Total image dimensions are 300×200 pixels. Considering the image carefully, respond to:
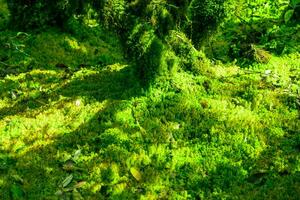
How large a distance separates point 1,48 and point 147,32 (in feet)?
18.2

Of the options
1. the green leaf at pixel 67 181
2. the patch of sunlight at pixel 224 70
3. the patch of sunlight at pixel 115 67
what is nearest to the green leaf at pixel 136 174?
the green leaf at pixel 67 181

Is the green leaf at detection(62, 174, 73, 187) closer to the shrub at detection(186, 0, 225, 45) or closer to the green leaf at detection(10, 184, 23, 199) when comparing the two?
the green leaf at detection(10, 184, 23, 199)

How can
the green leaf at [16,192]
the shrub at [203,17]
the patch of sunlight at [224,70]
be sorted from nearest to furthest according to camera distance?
the green leaf at [16,192] < the shrub at [203,17] < the patch of sunlight at [224,70]

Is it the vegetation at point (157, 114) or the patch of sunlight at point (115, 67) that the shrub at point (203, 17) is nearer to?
the vegetation at point (157, 114)

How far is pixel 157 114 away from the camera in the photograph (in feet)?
28.7

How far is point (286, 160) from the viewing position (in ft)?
24.7

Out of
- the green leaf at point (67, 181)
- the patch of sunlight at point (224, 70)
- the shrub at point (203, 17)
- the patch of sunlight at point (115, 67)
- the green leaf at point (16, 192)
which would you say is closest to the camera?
the green leaf at point (16, 192)

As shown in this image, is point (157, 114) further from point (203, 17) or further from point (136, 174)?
point (203, 17)

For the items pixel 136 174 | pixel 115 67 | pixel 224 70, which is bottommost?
pixel 136 174

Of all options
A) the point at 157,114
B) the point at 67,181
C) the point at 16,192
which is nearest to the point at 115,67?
the point at 157,114

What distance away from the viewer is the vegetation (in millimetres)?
7184

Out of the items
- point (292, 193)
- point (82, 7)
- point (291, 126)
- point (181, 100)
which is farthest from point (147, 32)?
point (82, 7)

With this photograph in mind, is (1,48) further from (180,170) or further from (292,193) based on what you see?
(292,193)

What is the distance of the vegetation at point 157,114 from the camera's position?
7.18 m
